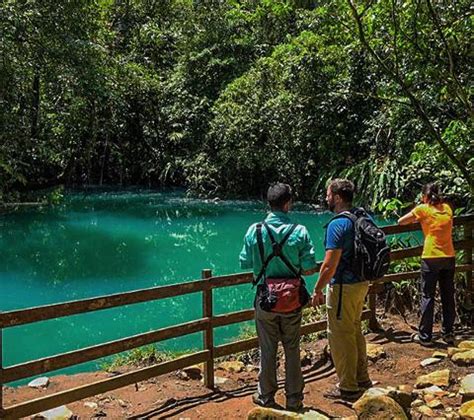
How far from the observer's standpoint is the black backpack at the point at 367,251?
411 cm

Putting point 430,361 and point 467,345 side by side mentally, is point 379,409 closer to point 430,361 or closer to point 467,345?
point 430,361

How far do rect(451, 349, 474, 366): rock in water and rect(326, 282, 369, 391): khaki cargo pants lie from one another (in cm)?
111

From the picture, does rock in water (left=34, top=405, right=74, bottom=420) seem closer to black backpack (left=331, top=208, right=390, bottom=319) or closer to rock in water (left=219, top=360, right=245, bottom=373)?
rock in water (left=219, top=360, right=245, bottom=373)

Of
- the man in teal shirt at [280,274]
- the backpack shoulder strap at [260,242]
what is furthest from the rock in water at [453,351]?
the backpack shoulder strap at [260,242]

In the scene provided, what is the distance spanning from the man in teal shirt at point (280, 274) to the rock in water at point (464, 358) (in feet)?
5.46

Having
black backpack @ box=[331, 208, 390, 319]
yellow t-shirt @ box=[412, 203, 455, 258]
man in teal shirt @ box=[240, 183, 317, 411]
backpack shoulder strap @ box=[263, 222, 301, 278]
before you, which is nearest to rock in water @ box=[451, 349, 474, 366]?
yellow t-shirt @ box=[412, 203, 455, 258]

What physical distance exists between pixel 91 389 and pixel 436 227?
11.1 ft

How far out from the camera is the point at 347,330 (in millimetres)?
4301

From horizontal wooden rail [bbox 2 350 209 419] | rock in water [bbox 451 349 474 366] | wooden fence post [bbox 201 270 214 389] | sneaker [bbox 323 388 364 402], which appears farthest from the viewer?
rock in water [bbox 451 349 474 366]

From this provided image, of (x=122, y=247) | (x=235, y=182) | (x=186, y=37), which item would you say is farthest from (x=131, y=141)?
(x=122, y=247)

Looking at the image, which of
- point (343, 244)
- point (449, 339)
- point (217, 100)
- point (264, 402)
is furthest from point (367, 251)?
point (217, 100)

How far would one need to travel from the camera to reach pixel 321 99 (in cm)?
2097

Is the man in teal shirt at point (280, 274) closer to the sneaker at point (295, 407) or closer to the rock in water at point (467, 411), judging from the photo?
the sneaker at point (295, 407)

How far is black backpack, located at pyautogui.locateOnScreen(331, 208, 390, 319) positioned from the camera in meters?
4.11
